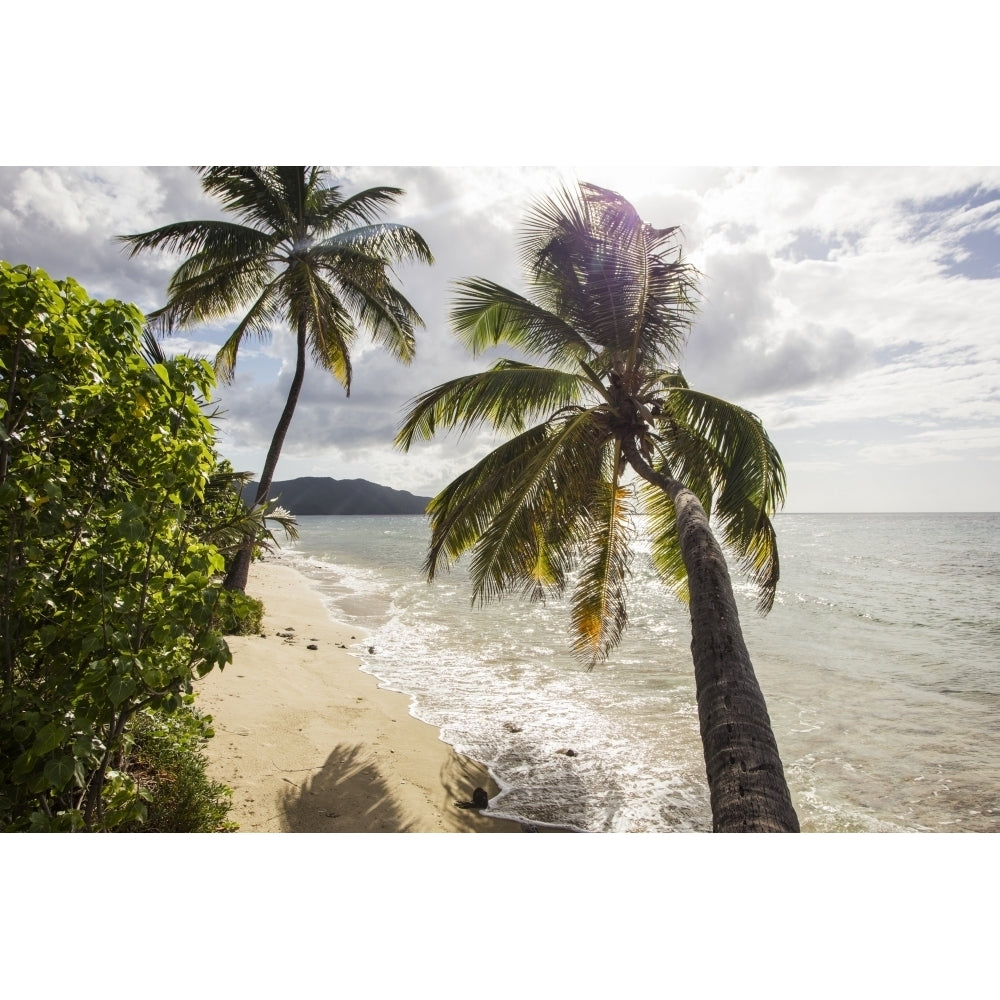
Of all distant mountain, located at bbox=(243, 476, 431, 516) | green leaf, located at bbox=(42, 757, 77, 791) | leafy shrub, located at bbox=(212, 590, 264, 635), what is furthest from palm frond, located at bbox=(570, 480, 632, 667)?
distant mountain, located at bbox=(243, 476, 431, 516)

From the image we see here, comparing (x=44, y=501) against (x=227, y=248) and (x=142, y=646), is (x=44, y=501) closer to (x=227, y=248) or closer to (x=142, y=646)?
(x=142, y=646)

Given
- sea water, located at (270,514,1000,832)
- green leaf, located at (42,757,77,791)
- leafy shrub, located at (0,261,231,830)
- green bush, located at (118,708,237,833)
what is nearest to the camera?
green leaf, located at (42,757,77,791)

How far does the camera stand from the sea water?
573cm

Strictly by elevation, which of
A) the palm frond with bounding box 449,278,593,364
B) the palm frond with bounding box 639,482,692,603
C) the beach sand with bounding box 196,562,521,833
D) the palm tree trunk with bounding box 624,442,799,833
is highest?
the palm frond with bounding box 449,278,593,364

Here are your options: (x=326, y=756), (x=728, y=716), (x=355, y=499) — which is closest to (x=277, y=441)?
(x=326, y=756)

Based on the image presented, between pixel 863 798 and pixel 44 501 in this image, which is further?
pixel 863 798

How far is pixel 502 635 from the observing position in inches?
526

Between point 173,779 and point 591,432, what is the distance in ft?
15.8

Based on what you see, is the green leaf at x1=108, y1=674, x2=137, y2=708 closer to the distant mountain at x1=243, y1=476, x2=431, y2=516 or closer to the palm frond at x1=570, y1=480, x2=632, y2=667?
the palm frond at x1=570, y1=480, x2=632, y2=667

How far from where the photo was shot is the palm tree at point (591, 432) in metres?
5.64

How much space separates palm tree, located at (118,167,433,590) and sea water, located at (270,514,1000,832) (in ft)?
16.8

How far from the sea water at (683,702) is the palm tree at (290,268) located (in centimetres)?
512

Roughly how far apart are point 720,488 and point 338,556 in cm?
3271
